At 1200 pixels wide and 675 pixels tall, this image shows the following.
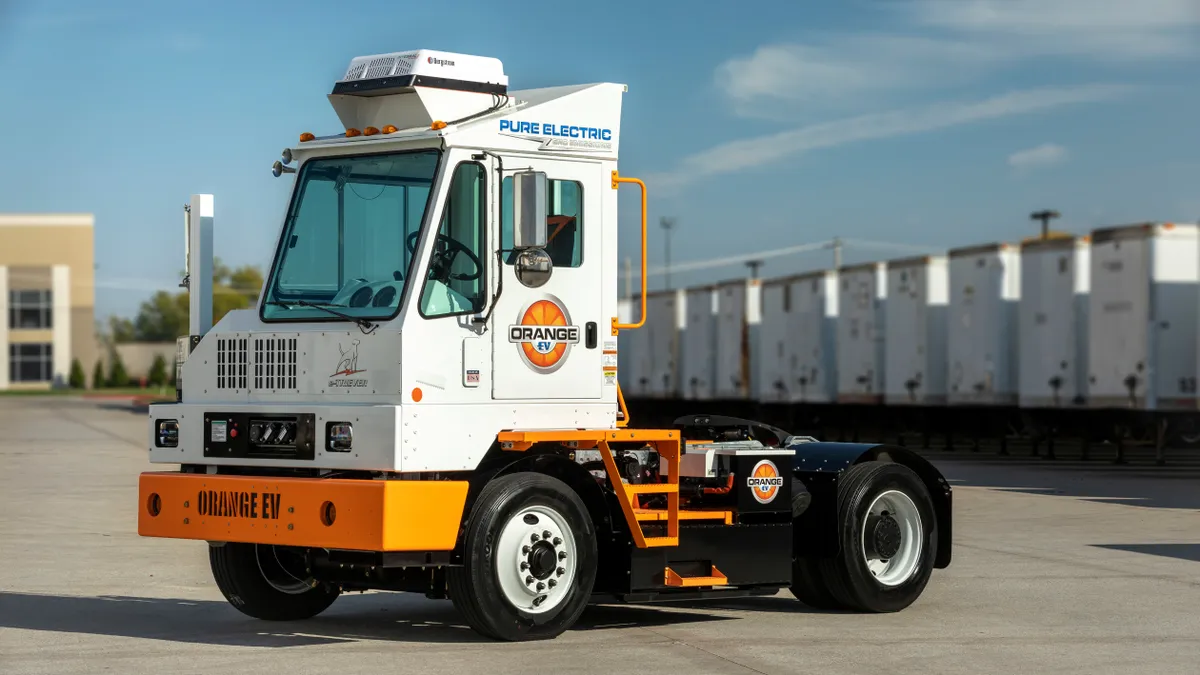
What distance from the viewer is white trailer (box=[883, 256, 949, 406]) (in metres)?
34.0

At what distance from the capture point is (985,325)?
32.0m

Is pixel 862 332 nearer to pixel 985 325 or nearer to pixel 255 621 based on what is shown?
pixel 985 325

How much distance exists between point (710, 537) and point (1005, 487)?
13955 mm

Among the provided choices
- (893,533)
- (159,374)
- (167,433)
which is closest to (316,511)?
(167,433)

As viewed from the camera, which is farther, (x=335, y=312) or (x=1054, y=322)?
(x=1054, y=322)

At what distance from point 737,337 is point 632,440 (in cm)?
3476

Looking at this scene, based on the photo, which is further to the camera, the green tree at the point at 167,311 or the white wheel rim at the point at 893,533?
the green tree at the point at 167,311

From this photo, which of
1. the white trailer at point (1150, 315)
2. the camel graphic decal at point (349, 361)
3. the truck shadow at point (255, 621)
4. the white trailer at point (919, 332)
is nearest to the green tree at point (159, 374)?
the white trailer at point (919, 332)

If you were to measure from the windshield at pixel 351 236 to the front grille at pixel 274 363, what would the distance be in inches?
5.9

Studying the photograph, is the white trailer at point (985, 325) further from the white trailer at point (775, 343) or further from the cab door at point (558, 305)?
the cab door at point (558, 305)

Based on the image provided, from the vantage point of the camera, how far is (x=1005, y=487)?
74.7 feet

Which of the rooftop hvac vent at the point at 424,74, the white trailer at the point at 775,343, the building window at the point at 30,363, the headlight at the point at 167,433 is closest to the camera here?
the rooftop hvac vent at the point at 424,74

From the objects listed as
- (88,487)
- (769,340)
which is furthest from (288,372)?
(769,340)

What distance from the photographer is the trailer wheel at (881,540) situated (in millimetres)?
10469
